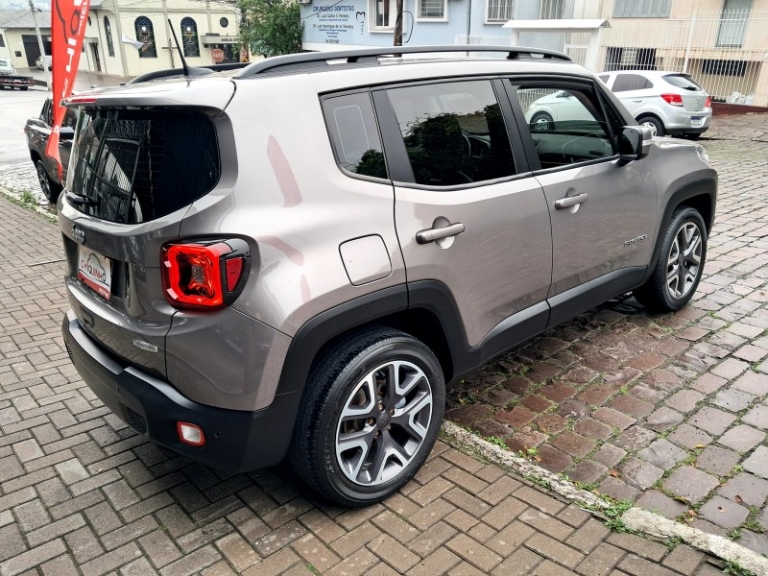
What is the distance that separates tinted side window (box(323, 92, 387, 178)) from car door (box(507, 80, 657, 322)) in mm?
981

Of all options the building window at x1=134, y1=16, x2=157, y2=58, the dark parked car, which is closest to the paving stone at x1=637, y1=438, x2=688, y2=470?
the dark parked car

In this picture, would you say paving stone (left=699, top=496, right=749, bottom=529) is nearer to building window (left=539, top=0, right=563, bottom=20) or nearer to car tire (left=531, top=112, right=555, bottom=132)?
car tire (left=531, top=112, right=555, bottom=132)

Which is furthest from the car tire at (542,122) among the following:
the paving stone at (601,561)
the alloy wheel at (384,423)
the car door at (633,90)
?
the car door at (633,90)

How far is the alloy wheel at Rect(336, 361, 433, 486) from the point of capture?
2672 millimetres

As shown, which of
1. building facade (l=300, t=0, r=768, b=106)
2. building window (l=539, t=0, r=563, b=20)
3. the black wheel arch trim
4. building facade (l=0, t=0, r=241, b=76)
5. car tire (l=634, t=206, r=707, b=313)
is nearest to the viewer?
the black wheel arch trim

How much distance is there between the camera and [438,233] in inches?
109

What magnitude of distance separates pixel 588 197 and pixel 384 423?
1770 millimetres

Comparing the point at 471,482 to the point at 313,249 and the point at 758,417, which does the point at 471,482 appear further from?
the point at 758,417

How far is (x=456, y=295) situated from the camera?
2.93 metres

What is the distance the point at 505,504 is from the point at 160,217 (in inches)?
74.2

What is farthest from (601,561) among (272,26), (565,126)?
(272,26)

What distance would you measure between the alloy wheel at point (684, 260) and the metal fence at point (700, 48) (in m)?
14.6

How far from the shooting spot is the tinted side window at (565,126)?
3.50m

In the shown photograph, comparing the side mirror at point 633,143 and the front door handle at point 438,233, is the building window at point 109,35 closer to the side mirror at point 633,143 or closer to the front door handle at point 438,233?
the side mirror at point 633,143
